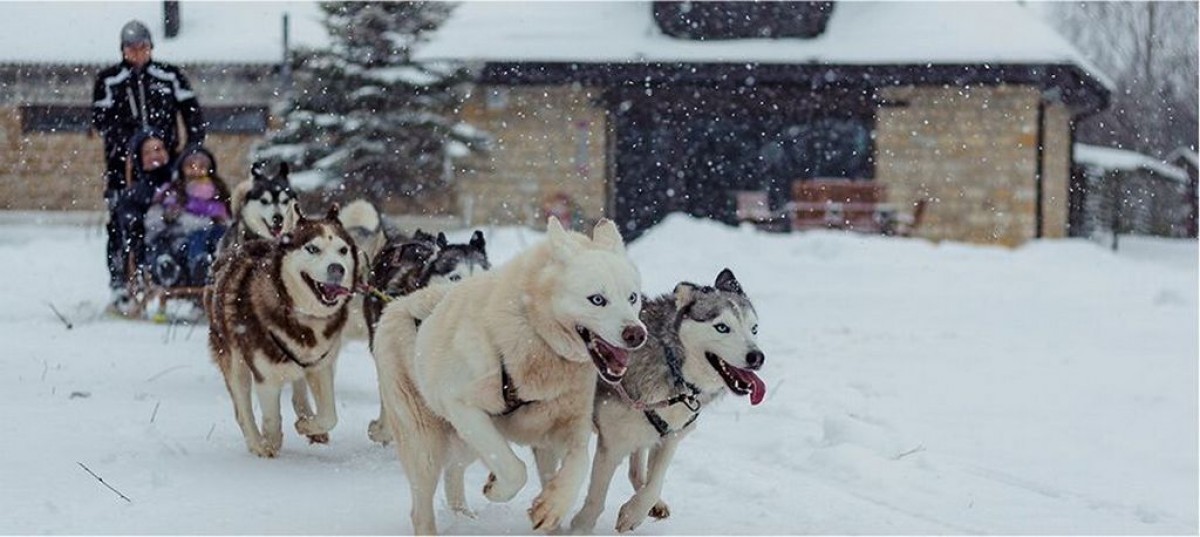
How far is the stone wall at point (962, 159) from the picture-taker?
2448 centimetres

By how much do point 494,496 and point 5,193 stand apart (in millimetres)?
25706

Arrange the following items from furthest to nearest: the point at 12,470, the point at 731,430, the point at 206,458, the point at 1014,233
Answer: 1. the point at 1014,233
2. the point at 731,430
3. the point at 206,458
4. the point at 12,470

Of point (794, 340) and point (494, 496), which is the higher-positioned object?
point (494, 496)

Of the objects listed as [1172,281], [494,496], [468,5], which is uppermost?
[468,5]

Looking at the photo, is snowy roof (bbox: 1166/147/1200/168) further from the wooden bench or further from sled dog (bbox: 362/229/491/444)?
sled dog (bbox: 362/229/491/444)

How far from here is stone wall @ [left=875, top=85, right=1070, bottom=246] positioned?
24484 millimetres

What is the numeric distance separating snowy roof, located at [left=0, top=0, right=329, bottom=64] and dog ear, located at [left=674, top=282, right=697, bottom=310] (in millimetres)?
21086

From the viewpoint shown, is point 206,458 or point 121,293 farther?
point 121,293

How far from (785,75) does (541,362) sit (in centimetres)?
2031

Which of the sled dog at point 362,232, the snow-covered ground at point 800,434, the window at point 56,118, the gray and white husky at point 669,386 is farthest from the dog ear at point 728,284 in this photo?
A: the window at point 56,118

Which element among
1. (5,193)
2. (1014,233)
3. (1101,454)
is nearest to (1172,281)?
(1014,233)

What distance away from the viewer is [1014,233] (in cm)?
2483

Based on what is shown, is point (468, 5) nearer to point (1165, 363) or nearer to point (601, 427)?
point (1165, 363)

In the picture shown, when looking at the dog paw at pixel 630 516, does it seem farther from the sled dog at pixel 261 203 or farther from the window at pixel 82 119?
the window at pixel 82 119
